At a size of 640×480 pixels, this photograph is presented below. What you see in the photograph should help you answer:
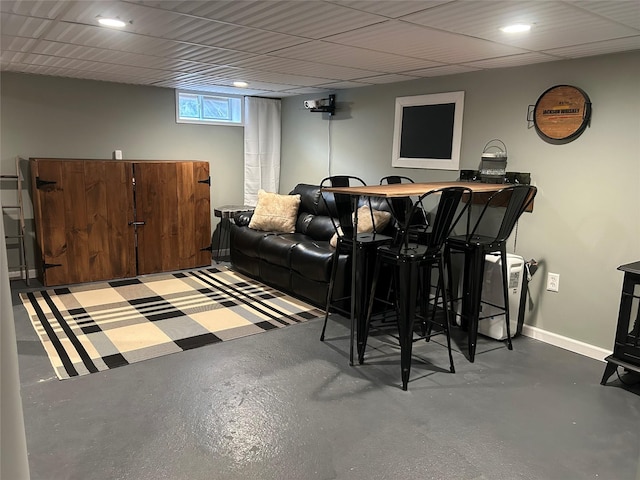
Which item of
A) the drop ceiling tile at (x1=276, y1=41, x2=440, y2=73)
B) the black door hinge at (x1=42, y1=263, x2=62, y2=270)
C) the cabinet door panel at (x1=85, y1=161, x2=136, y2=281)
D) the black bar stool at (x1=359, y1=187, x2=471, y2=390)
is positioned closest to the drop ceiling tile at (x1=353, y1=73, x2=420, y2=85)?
the drop ceiling tile at (x1=276, y1=41, x2=440, y2=73)

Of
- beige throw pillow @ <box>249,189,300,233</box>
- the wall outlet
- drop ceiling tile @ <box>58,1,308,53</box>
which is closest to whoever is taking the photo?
drop ceiling tile @ <box>58,1,308,53</box>

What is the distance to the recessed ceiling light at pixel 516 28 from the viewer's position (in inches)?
96.3

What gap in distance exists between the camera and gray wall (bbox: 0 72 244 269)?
464 cm

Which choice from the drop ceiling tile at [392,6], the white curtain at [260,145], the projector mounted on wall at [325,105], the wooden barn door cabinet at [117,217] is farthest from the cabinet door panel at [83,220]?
the drop ceiling tile at [392,6]

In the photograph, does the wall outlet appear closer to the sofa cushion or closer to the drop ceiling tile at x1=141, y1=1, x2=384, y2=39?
the sofa cushion

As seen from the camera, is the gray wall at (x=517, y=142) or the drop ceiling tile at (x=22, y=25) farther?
the gray wall at (x=517, y=142)

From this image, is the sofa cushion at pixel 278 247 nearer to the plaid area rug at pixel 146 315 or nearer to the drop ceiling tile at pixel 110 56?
the plaid area rug at pixel 146 315

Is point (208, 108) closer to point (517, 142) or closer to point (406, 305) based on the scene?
point (517, 142)

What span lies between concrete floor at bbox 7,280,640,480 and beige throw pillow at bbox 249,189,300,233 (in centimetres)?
199

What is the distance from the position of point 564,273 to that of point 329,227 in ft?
7.17

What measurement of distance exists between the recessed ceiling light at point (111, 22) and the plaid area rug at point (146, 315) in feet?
6.80

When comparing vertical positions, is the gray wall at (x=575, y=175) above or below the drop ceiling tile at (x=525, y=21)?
below

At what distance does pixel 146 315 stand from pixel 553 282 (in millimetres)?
3250

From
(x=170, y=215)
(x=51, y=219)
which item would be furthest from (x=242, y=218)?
(x=51, y=219)
